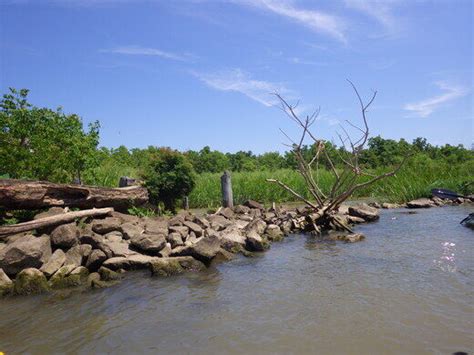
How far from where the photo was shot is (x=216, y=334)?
12.8 ft

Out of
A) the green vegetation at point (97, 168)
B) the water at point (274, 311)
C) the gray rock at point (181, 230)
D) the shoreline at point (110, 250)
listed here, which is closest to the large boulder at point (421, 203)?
the green vegetation at point (97, 168)

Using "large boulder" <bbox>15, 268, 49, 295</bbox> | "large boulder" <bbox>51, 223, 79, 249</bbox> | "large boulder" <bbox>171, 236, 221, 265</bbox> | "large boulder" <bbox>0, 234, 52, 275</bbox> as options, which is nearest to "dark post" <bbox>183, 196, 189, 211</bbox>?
"large boulder" <bbox>171, 236, 221, 265</bbox>

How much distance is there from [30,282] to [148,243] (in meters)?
1.91

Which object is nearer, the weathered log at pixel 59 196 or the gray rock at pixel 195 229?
the weathered log at pixel 59 196

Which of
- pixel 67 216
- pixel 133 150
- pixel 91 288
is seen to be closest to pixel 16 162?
pixel 67 216

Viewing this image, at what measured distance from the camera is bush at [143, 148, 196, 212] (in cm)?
1171

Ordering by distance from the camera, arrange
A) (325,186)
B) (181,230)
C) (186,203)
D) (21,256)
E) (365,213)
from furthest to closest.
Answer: (325,186)
(186,203)
(365,213)
(181,230)
(21,256)

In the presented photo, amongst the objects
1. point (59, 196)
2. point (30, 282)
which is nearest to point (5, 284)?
point (30, 282)

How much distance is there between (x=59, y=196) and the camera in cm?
833

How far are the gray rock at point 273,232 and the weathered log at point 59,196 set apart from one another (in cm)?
364

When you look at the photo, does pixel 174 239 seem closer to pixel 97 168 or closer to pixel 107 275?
pixel 107 275

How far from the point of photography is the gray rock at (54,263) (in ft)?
19.4

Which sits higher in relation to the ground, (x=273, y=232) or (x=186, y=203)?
(x=186, y=203)

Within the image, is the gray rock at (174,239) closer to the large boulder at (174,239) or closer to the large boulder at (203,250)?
the large boulder at (174,239)
